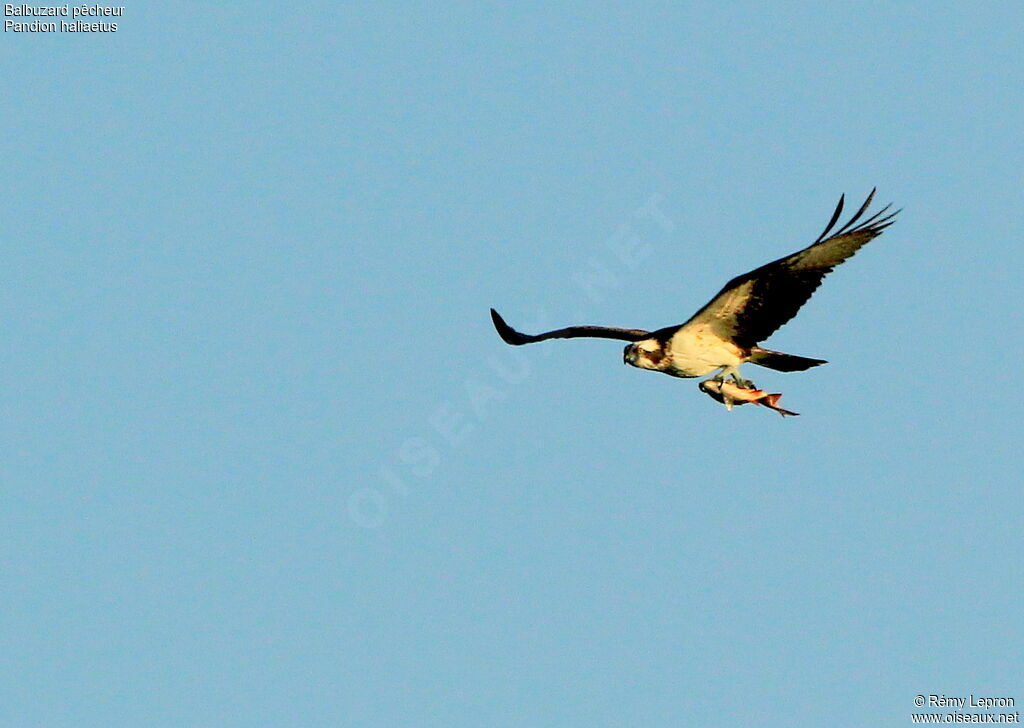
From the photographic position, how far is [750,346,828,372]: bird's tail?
16.8 metres

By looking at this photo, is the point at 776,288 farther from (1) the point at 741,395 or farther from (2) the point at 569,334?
(2) the point at 569,334

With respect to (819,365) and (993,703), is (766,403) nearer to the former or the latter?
(819,365)

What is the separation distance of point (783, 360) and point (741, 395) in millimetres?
656

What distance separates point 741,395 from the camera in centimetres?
1691

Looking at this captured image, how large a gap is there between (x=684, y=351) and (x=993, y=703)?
21.5 feet

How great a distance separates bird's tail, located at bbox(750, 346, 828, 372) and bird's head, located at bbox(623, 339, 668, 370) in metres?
1.09

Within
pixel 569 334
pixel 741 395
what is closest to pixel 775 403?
pixel 741 395

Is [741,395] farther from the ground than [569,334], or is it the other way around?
[569,334]

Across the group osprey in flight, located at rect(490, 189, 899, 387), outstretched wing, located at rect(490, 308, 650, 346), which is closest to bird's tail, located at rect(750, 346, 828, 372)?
osprey in flight, located at rect(490, 189, 899, 387)

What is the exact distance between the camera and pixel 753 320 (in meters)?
16.0

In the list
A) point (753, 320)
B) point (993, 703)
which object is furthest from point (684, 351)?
point (993, 703)

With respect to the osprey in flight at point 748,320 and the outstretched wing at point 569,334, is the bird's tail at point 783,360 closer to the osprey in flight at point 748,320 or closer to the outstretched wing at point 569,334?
the osprey in flight at point 748,320

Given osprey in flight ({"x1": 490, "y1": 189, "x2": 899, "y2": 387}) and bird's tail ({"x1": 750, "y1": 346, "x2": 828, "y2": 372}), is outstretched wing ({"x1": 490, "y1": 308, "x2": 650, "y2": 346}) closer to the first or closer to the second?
osprey in flight ({"x1": 490, "y1": 189, "x2": 899, "y2": 387})

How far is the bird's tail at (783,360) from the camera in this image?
1675cm
